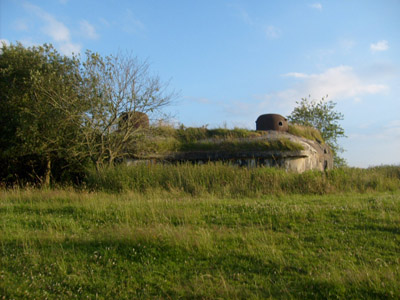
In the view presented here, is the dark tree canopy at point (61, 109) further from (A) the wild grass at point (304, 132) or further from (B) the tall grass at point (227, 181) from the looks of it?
(A) the wild grass at point (304, 132)

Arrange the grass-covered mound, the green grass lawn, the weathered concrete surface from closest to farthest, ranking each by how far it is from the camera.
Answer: the green grass lawn, the weathered concrete surface, the grass-covered mound

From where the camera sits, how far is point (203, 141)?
16.9 m

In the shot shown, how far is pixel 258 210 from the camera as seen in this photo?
805cm

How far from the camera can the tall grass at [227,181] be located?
12.0 meters

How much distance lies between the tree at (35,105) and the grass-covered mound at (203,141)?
3631 mm

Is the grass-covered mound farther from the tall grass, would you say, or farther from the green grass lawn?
the green grass lawn

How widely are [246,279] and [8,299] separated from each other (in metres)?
3.25

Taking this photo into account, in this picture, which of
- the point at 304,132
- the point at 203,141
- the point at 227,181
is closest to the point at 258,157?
the point at 203,141

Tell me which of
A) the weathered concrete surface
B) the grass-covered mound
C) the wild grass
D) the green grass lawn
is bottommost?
the green grass lawn

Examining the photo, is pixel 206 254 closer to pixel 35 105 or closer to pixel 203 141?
pixel 203 141

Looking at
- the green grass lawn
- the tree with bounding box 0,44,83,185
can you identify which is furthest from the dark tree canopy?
the green grass lawn

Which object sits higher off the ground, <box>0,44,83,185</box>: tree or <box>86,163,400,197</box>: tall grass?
<box>0,44,83,185</box>: tree

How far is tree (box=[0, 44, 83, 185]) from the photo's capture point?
14.1 meters

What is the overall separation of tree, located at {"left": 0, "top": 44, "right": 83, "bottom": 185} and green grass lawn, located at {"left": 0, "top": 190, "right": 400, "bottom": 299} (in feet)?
21.9
